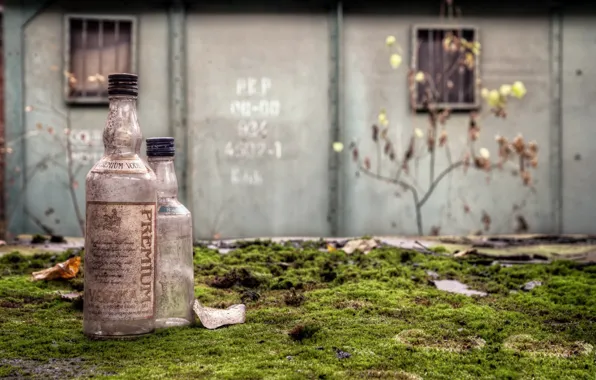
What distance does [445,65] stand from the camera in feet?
25.1

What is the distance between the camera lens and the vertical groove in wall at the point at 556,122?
Result: 777cm

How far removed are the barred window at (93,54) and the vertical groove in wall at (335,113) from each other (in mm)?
1920

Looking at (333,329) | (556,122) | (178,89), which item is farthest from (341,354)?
(556,122)

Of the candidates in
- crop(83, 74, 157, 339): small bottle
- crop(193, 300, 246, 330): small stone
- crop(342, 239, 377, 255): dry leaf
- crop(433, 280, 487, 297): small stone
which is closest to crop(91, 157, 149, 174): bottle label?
crop(83, 74, 157, 339): small bottle

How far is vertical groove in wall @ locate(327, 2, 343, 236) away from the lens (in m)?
7.48

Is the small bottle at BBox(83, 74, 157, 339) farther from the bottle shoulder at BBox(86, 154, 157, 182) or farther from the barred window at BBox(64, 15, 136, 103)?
the barred window at BBox(64, 15, 136, 103)

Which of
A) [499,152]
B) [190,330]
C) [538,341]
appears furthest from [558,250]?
[190,330]

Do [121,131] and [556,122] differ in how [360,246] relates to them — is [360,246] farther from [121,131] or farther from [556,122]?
[556,122]

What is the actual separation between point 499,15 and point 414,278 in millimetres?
5012

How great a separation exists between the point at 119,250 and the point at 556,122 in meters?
6.45

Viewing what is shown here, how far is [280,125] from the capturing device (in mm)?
7508

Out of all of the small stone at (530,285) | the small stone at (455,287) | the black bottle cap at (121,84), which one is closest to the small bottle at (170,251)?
the black bottle cap at (121,84)

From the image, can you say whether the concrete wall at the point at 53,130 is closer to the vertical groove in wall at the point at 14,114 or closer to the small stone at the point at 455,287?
the vertical groove in wall at the point at 14,114

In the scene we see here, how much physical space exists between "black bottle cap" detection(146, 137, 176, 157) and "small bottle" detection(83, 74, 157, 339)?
19 centimetres
